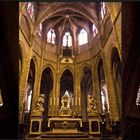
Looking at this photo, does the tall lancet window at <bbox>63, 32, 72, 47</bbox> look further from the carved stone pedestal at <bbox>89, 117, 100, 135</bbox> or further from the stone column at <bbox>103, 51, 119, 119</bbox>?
the carved stone pedestal at <bbox>89, 117, 100, 135</bbox>

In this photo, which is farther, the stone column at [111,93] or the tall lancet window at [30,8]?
the tall lancet window at [30,8]

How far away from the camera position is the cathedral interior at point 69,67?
894 centimetres

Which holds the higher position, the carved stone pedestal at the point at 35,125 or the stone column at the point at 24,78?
the stone column at the point at 24,78

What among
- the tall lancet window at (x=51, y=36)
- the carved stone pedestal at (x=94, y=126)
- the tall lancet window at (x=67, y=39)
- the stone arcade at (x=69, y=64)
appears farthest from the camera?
the tall lancet window at (x=67, y=39)

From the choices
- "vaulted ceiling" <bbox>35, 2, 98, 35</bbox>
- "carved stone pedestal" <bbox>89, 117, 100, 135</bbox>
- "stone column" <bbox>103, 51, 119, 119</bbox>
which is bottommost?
"carved stone pedestal" <bbox>89, 117, 100, 135</bbox>

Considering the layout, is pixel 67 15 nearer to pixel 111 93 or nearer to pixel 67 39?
pixel 67 39

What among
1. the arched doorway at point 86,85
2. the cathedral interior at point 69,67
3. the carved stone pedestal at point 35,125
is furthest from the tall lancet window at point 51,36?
the carved stone pedestal at point 35,125

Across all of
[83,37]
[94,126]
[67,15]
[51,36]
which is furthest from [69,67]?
[94,126]

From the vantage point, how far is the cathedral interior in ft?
29.3

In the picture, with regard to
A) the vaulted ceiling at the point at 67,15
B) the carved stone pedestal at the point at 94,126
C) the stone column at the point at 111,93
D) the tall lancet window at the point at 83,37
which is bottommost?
the carved stone pedestal at the point at 94,126

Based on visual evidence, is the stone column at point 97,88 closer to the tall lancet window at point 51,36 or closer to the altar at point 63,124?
the altar at point 63,124

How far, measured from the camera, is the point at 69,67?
24078mm

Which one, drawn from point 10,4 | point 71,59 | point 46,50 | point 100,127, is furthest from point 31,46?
point 10,4

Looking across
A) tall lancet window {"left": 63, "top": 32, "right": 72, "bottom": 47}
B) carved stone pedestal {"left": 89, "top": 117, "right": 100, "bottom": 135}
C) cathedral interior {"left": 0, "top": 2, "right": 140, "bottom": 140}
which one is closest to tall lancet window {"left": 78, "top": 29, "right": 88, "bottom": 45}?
cathedral interior {"left": 0, "top": 2, "right": 140, "bottom": 140}
